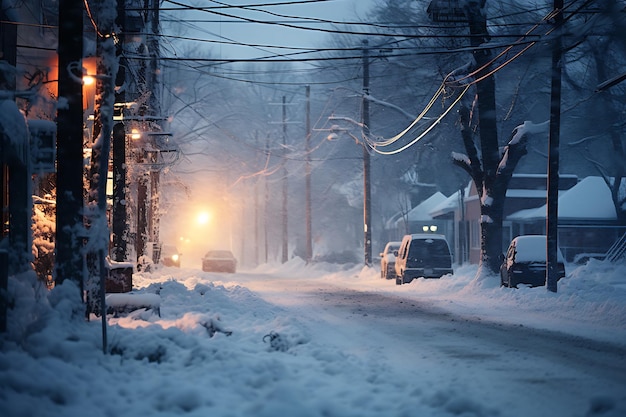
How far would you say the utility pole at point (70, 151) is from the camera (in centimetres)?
1044

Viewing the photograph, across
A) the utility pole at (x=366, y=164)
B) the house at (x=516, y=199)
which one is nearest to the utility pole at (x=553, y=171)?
the utility pole at (x=366, y=164)

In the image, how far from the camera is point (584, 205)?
39625 millimetres

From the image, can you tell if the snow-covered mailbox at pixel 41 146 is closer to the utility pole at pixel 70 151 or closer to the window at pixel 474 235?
the utility pole at pixel 70 151

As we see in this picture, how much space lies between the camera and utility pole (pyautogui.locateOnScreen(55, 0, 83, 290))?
1044 cm

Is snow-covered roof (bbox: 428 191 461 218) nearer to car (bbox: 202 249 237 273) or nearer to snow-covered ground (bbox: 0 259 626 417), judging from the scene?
car (bbox: 202 249 237 273)

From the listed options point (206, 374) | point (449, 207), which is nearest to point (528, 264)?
point (206, 374)

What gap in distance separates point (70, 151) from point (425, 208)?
5136cm

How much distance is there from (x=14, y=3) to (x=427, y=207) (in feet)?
148

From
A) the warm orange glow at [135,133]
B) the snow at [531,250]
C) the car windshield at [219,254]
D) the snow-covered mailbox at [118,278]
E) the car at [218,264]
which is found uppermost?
the warm orange glow at [135,133]

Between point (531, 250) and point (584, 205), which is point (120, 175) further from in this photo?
point (584, 205)

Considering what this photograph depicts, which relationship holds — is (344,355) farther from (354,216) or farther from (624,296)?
(354,216)

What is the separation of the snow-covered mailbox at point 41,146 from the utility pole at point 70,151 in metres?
0.32

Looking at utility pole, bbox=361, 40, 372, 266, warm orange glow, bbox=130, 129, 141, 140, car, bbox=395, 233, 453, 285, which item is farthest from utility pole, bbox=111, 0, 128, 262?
utility pole, bbox=361, 40, 372, 266

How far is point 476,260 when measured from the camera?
144ft
